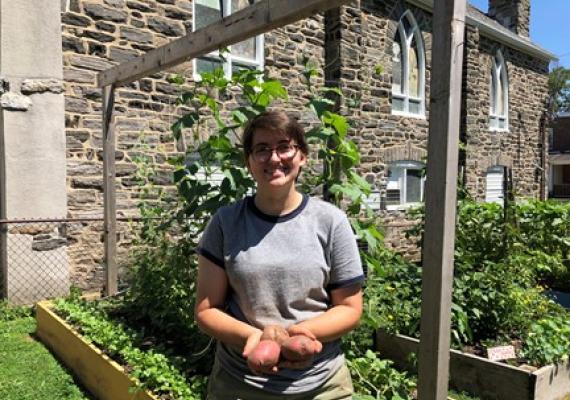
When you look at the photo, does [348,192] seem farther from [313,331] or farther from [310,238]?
[313,331]

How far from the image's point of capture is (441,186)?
202 centimetres

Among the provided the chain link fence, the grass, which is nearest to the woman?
the grass

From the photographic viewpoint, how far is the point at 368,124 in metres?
10.3

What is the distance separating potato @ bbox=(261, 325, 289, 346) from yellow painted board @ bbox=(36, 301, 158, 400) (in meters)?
1.64

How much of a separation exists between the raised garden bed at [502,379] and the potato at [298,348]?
2228mm

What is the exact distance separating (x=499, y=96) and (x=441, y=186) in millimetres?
14360

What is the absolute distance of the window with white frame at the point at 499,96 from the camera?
1433cm

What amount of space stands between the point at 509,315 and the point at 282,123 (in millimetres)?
3097

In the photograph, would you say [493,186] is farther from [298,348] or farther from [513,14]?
[298,348]

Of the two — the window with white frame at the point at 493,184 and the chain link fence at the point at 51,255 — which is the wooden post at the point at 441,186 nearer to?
the chain link fence at the point at 51,255

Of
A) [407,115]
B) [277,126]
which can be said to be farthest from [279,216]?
[407,115]

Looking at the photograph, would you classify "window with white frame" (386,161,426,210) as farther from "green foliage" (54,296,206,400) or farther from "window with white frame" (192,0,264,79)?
"green foliage" (54,296,206,400)

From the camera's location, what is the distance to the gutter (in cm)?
1123

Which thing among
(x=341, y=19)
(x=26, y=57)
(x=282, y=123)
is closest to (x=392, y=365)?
(x=282, y=123)
